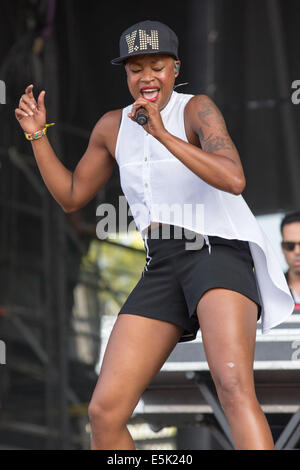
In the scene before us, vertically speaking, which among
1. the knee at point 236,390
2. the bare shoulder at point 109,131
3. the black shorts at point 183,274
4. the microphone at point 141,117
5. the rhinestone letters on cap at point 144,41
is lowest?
the knee at point 236,390

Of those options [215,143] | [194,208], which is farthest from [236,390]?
[215,143]

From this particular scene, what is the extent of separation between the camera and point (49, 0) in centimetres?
634

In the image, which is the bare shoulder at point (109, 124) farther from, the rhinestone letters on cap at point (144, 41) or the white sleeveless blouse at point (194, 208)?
the rhinestone letters on cap at point (144, 41)

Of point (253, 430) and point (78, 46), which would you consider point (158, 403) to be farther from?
point (78, 46)

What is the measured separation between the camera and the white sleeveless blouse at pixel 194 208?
2.42m

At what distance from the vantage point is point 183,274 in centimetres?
243

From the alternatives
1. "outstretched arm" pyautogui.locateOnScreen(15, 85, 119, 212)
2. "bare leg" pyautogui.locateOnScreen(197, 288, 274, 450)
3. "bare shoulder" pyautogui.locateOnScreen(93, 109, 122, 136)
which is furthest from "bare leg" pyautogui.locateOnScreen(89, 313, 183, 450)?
"bare shoulder" pyautogui.locateOnScreen(93, 109, 122, 136)

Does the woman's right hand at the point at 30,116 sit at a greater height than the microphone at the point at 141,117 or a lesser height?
greater

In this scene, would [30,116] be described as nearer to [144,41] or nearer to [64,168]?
[64,168]

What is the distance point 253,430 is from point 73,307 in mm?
4898

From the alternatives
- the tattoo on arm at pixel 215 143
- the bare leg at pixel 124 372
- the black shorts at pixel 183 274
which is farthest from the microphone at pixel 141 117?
the bare leg at pixel 124 372

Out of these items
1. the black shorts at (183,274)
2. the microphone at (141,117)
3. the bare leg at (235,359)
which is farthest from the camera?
the black shorts at (183,274)

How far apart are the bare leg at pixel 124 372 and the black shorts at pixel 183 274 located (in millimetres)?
42

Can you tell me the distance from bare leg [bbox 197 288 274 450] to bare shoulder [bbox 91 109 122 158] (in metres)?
0.65
